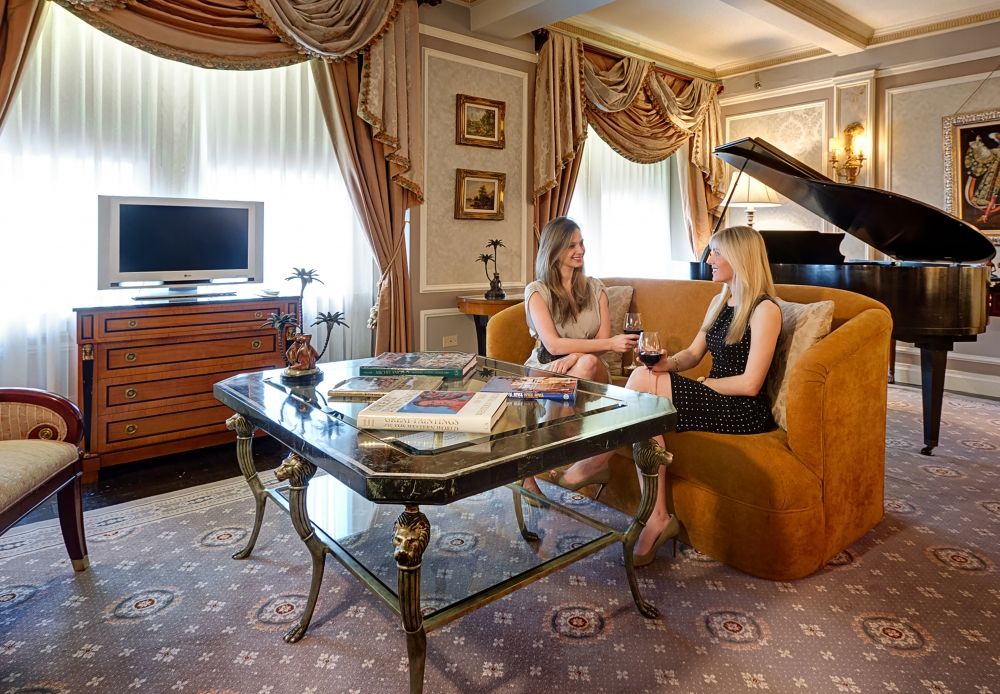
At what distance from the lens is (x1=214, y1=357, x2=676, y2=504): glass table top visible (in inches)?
55.6

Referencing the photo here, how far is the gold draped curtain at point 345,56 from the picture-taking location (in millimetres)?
3281

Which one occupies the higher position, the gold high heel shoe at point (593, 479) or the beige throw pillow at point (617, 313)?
the beige throw pillow at point (617, 313)

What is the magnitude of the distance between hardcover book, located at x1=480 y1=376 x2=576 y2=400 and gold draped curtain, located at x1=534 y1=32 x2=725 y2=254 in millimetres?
3454

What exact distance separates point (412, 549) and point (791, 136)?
617 cm

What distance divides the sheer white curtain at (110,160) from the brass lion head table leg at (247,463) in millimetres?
1877

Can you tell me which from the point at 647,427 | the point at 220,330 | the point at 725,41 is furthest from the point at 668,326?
the point at 725,41

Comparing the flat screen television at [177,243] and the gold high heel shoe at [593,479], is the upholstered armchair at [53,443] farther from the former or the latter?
the gold high heel shoe at [593,479]

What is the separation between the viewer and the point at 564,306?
3.03m

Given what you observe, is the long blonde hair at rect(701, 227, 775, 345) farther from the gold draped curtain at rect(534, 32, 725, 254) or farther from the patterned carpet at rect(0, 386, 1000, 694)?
the gold draped curtain at rect(534, 32, 725, 254)

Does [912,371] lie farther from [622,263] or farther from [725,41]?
[725,41]

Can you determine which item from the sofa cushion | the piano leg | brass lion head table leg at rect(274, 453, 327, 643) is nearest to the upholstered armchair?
the sofa cushion

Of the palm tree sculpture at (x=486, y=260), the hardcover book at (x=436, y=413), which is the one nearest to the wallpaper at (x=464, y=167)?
the palm tree sculpture at (x=486, y=260)

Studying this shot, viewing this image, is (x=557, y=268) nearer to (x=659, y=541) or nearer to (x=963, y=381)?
(x=659, y=541)

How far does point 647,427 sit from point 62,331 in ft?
10.8
